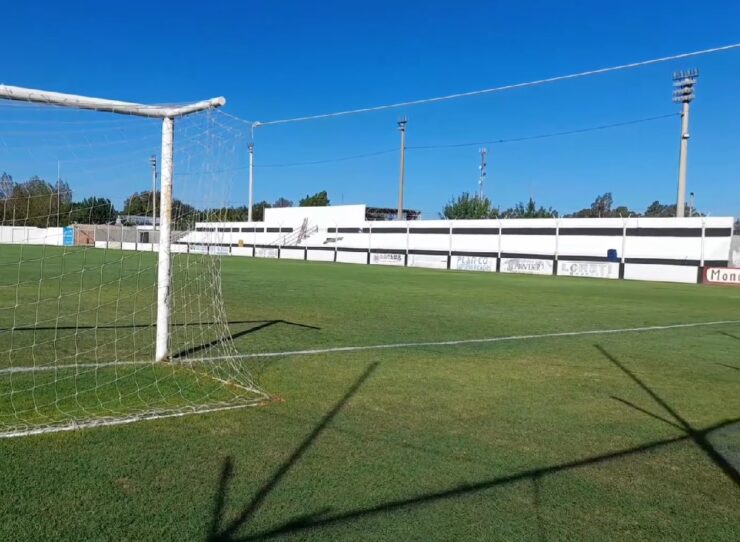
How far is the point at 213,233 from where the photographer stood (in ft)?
28.3

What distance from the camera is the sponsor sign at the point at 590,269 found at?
115 feet

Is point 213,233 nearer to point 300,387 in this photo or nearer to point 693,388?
point 300,387

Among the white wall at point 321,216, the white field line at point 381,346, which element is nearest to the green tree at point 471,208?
the white wall at point 321,216

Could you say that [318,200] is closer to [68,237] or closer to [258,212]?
[258,212]

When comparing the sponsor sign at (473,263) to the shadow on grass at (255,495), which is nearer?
the shadow on grass at (255,495)

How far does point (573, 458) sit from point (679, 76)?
50.4 m

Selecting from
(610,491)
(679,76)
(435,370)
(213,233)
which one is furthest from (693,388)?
(679,76)

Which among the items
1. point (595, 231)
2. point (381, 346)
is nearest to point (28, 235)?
point (381, 346)

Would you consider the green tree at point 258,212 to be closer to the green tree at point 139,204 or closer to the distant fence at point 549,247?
the distant fence at point 549,247

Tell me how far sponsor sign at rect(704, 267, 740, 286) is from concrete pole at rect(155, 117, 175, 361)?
30.3 meters

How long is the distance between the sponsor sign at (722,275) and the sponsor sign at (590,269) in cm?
482

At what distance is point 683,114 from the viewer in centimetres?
4428

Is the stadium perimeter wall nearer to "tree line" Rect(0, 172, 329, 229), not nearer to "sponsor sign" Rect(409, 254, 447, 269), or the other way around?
"sponsor sign" Rect(409, 254, 447, 269)

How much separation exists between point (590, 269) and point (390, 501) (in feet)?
114
